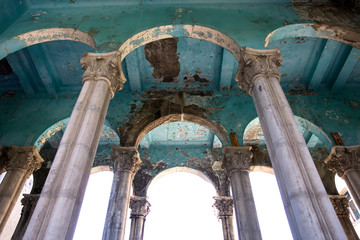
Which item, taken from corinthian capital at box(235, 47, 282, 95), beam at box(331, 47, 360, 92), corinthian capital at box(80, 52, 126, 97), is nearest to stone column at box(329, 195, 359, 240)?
beam at box(331, 47, 360, 92)

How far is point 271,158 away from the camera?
3898mm

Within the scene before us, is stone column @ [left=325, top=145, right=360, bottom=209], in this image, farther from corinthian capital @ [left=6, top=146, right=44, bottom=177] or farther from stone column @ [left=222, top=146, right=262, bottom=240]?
corinthian capital @ [left=6, top=146, right=44, bottom=177]

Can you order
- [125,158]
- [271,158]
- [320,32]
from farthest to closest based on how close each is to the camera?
[125,158], [320,32], [271,158]

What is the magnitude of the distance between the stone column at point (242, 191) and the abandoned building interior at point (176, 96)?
0.03 metres

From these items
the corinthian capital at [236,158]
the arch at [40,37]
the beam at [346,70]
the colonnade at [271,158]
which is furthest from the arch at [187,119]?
the beam at [346,70]

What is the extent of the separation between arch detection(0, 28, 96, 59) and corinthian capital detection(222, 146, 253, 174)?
4.71 metres

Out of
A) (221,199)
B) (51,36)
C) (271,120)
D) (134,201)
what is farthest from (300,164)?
(134,201)

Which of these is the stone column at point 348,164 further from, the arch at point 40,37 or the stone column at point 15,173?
the stone column at point 15,173

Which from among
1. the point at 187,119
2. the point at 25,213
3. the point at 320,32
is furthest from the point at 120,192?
the point at 320,32

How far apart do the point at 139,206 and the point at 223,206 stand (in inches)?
130

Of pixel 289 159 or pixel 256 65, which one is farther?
pixel 256 65

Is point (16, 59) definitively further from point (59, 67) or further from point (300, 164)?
point (300, 164)

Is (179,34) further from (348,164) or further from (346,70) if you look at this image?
(348,164)

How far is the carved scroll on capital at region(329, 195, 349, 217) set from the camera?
8789 millimetres
